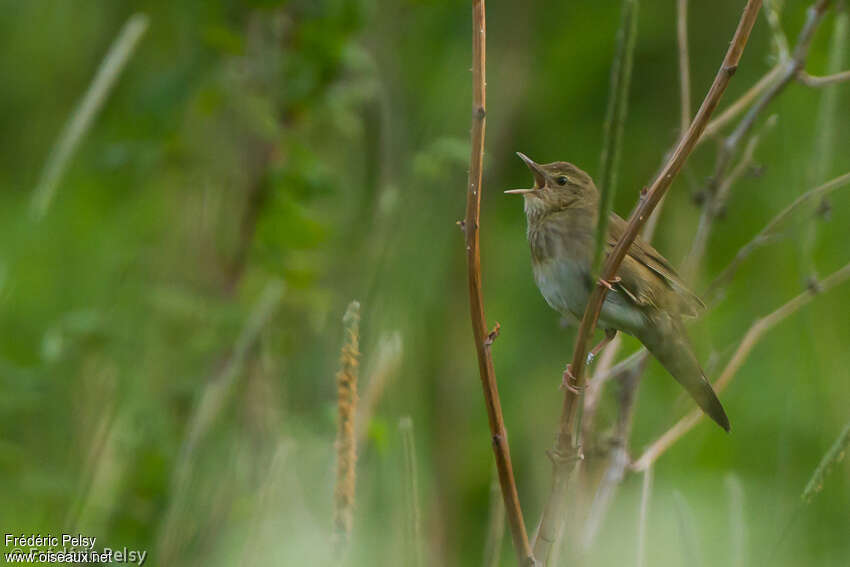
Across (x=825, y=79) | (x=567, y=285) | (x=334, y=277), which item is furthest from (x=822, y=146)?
(x=334, y=277)

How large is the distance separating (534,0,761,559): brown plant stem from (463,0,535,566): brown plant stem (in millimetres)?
61

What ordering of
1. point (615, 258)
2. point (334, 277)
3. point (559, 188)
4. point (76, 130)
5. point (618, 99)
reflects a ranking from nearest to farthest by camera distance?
point (618, 99) → point (615, 258) → point (76, 130) → point (559, 188) → point (334, 277)

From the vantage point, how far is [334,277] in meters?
3.25

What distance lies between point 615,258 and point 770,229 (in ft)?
2.97

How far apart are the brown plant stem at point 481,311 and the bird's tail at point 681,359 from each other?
90 cm

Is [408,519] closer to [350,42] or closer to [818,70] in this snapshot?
[350,42]

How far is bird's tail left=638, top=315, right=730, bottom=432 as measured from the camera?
2342mm

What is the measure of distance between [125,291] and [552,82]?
2484mm

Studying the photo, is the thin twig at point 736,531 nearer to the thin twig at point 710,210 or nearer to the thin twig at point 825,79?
the thin twig at point 710,210

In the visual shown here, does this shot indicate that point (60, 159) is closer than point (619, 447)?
Yes

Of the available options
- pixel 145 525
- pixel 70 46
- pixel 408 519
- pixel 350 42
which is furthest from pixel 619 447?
pixel 70 46

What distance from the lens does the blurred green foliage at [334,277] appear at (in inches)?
87.9

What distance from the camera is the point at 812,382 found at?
101 inches

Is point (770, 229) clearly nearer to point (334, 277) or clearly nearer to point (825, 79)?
point (825, 79)
